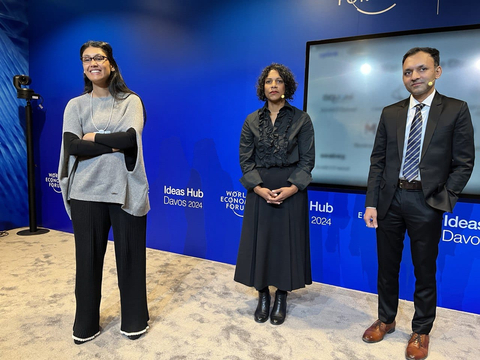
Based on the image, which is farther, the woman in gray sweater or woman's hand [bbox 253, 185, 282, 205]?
woman's hand [bbox 253, 185, 282, 205]

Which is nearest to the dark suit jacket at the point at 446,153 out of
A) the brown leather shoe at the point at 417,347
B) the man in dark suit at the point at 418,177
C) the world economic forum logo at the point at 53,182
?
the man in dark suit at the point at 418,177

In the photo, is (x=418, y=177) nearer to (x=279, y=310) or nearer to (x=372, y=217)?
(x=372, y=217)

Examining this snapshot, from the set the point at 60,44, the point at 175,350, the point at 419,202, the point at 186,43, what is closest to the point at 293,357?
the point at 175,350

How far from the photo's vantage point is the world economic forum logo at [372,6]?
2725mm

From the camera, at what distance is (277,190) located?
229cm

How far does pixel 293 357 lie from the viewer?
200cm

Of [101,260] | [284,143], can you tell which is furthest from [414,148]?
[101,260]

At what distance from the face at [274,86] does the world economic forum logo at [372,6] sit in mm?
1147

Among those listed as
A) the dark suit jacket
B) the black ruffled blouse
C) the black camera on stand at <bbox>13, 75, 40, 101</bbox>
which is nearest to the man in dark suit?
the dark suit jacket

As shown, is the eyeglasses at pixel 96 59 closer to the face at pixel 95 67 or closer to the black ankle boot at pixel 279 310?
the face at pixel 95 67

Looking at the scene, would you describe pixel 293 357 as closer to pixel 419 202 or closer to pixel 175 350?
pixel 175 350

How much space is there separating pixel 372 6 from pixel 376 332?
248cm

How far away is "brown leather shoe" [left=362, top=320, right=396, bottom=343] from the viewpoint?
218 cm

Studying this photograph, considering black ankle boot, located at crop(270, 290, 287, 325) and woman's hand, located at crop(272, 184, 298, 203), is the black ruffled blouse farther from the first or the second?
black ankle boot, located at crop(270, 290, 287, 325)
